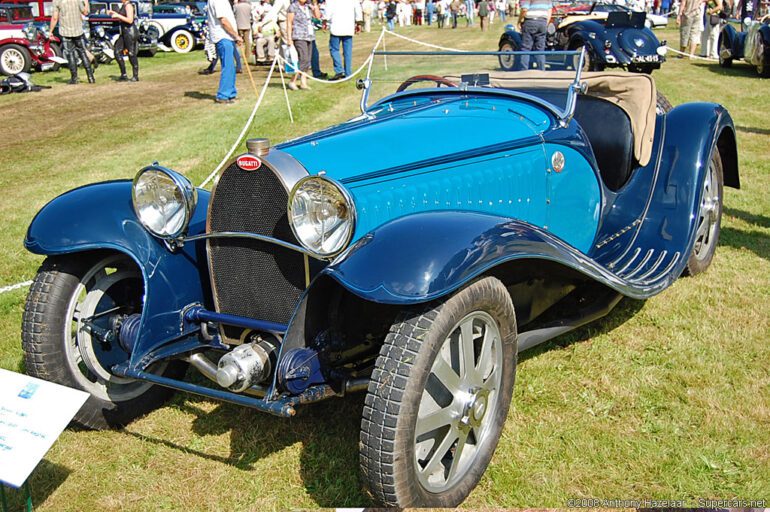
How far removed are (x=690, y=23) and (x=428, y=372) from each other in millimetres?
18611

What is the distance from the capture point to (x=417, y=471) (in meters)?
2.60

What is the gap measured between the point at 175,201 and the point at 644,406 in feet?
7.98

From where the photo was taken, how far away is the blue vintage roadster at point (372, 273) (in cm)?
259

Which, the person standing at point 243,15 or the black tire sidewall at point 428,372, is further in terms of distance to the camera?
the person standing at point 243,15

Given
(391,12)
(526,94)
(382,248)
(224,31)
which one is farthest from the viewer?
(391,12)

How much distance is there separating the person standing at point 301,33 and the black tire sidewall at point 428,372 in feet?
37.9

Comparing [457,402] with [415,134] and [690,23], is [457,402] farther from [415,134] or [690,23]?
[690,23]

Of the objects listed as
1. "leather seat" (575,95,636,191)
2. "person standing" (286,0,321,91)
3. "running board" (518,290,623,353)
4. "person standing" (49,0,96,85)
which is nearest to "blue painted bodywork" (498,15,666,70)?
"person standing" (286,0,321,91)

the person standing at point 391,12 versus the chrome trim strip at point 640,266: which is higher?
the person standing at point 391,12

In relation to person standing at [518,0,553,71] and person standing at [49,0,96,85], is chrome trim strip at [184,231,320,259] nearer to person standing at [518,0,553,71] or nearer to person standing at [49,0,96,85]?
person standing at [518,0,553,71]

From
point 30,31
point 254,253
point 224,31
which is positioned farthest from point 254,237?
point 30,31

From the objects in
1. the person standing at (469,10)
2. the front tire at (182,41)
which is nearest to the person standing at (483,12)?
the person standing at (469,10)

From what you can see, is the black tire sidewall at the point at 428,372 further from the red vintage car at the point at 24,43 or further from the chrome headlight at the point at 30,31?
the chrome headlight at the point at 30,31

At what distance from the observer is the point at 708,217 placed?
497cm
